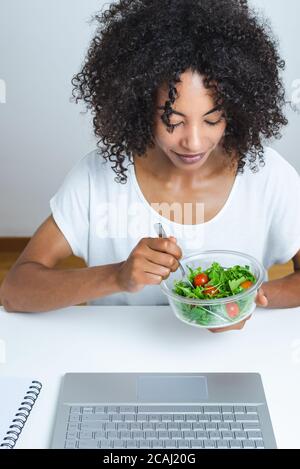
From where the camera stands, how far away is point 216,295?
3.79 feet

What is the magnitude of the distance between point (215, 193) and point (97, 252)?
29 centimetres

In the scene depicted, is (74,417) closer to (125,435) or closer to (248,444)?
(125,435)

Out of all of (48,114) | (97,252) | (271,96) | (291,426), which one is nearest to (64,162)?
(48,114)

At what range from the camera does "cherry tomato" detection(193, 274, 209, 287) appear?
1192 millimetres

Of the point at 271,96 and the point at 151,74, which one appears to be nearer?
the point at 151,74

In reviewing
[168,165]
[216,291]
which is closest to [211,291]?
[216,291]

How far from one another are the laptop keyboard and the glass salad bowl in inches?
5.9

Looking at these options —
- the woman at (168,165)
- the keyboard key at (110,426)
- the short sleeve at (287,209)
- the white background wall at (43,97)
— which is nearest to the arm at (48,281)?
the woman at (168,165)

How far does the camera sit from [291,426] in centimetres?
103

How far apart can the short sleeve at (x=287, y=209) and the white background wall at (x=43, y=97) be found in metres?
1.59

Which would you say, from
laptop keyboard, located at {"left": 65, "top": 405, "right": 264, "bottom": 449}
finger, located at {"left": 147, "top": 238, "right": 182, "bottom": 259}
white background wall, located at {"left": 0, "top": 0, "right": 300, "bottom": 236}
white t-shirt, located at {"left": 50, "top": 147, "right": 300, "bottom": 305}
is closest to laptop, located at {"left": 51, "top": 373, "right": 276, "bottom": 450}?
laptop keyboard, located at {"left": 65, "top": 405, "right": 264, "bottom": 449}

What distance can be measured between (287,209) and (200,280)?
1.27 feet
